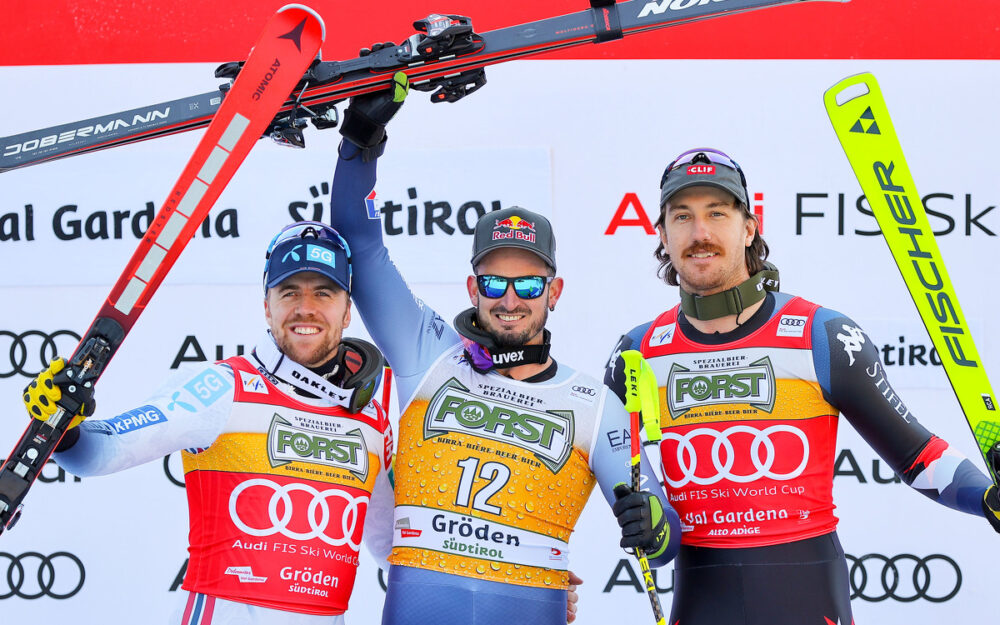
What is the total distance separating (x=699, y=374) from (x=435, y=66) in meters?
1.13

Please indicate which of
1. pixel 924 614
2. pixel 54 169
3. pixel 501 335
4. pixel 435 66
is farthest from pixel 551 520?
pixel 54 169

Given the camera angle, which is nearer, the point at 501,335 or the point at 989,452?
the point at 989,452

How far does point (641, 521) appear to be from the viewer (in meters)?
2.27

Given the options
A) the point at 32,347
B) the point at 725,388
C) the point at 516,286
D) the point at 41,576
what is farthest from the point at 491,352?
the point at 41,576

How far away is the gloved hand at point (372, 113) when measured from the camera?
8.24 feet

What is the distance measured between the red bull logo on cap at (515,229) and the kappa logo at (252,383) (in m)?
0.76

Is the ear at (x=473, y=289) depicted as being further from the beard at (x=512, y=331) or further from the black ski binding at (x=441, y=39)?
the black ski binding at (x=441, y=39)

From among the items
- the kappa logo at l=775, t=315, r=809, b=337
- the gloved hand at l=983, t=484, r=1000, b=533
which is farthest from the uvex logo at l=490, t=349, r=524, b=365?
the gloved hand at l=983, t=484, r=1000, b=533

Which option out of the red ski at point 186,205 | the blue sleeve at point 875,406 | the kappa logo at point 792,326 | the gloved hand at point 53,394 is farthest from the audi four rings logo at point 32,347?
the blue sleeve at point 875,406

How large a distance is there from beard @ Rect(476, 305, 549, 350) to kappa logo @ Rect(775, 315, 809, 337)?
26.7 inches

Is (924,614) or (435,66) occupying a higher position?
→ (435,66)

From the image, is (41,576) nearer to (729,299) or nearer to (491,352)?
(491,352)

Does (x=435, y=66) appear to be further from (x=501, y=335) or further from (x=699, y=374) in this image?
(x=699, y=374)

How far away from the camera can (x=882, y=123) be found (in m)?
2.66
